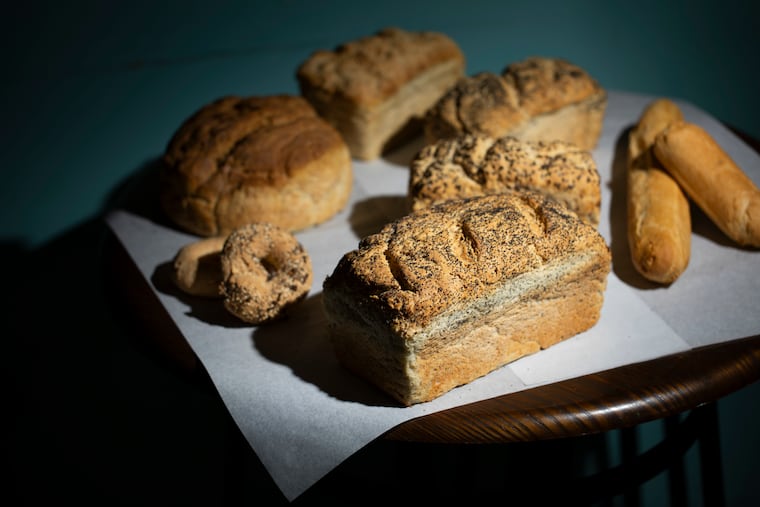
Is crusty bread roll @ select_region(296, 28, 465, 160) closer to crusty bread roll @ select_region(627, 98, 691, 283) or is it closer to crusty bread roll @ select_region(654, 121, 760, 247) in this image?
crusty bread roll @ select_region(627, 98, 691, 283)

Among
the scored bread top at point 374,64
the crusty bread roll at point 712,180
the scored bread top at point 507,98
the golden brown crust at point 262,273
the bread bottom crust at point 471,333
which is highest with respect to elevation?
the scored bread top at point 374,64

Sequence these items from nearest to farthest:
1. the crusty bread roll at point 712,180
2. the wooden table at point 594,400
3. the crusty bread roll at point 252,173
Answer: the wooden table at point 594,400
the crusty bread roll at point 712,180
the crusty bread roll at point 252,173

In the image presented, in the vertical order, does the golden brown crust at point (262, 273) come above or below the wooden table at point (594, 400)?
above

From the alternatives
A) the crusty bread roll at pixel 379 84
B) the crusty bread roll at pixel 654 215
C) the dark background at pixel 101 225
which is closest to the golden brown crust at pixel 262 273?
the crusty bread roll at pixel 379 84

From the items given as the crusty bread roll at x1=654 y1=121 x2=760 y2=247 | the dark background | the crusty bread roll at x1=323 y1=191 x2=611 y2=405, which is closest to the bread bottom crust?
the crusty bread roll at x1=323 y1=191 x2=611 y2=405

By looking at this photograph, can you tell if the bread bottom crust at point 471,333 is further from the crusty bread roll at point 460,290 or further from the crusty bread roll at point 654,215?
the crusty bread roll at point 654,215

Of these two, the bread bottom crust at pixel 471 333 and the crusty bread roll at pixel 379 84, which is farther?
the crusty bread roll at pixel 379 84
